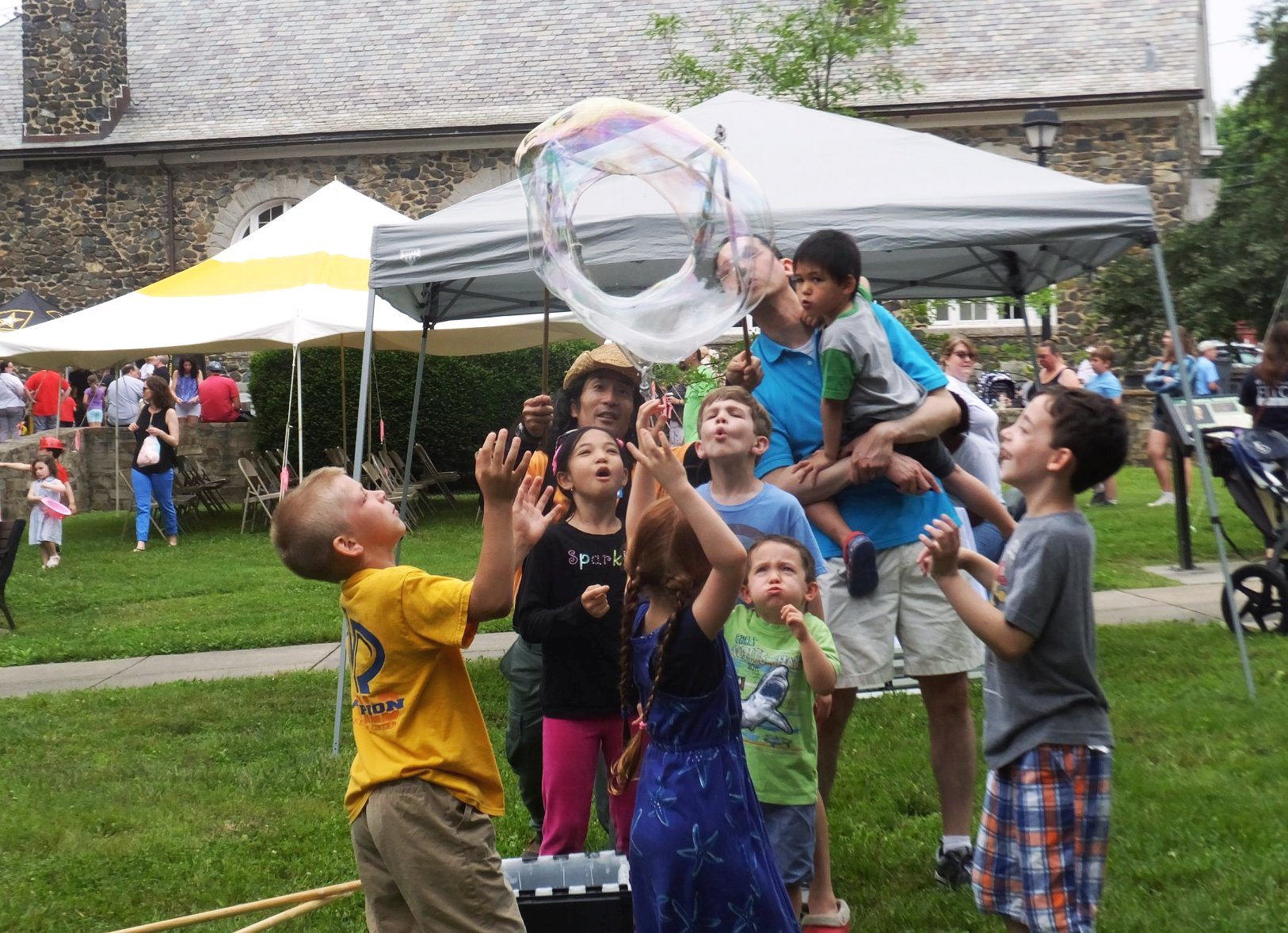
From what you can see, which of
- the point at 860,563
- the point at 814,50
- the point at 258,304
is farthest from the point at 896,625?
the point at 814,50

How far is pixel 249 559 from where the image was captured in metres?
14.2

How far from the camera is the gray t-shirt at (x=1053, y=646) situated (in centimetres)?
315

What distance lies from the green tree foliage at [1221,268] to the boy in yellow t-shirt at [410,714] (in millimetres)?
18314

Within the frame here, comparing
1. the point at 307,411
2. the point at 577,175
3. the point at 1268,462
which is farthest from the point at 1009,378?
the point at 577,175

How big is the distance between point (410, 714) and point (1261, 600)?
6381 millimetres

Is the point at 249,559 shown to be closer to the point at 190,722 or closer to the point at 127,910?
the point at 190,722

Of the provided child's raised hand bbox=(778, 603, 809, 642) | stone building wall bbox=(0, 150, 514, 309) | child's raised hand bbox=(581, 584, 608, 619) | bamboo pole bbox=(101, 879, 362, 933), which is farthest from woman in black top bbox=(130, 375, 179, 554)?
child's raised hand bbox=(778, 603, 809, 642)

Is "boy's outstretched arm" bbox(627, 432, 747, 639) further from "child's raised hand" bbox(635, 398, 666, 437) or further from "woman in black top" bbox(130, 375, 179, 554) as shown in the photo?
"woman in black top" bbox(130, 375, 179, 554)

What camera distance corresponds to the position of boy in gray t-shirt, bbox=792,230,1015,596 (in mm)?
4188

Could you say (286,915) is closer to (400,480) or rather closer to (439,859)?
(439,859)

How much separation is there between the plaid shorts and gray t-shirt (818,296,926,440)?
1.36m

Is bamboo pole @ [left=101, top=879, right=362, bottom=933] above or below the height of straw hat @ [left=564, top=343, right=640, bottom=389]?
below

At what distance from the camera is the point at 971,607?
124 inches

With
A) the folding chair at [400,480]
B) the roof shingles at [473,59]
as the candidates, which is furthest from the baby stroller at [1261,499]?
the roof shingles at [473,59]
